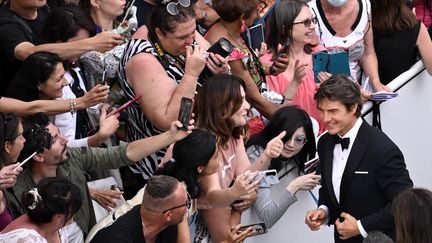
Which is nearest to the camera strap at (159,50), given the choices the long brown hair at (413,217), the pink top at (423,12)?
the long brown hair at (413,217)

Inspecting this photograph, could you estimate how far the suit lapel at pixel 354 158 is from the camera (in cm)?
604

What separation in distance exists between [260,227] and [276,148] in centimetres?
53

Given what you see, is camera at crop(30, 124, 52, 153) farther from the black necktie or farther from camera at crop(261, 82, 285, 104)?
camera at crop(261, 82, 285, 104)

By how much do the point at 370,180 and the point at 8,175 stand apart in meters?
2.13

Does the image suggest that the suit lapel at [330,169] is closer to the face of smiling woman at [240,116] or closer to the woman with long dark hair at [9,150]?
the face of smiling woman at [240,116]

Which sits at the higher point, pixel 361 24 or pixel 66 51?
pixel 66 51

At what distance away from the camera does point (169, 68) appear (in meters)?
6.77

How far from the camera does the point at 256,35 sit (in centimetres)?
779

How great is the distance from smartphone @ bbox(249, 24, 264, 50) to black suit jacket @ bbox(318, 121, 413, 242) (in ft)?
5.82

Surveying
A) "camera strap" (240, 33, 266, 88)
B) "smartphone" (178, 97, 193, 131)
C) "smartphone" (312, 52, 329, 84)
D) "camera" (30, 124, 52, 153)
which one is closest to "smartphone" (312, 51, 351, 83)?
"smartphone" (312, 52, 329, 84)

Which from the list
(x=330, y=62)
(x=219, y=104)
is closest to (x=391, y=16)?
(x=330, y=62)

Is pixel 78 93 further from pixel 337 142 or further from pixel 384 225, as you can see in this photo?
pixel 384 225

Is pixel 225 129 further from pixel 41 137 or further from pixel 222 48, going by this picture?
pixel 41 137

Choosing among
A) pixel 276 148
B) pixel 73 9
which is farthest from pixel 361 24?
pixel 73 9
